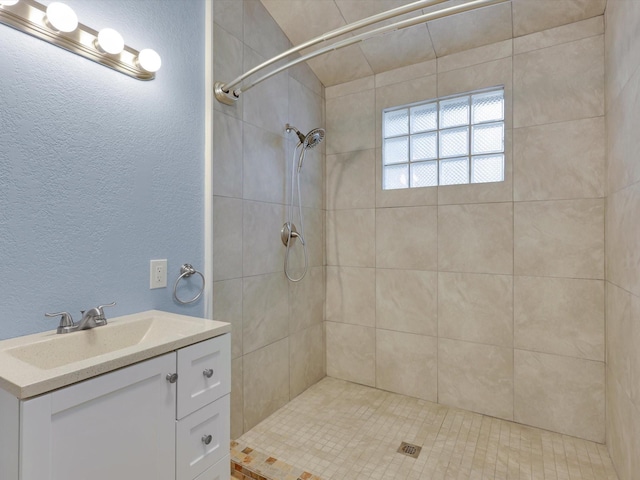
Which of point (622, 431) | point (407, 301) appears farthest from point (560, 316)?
point (407, 301)

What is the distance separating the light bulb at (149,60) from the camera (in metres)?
1.39

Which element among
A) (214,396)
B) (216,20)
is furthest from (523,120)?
(214,396)

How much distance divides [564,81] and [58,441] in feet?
8.88

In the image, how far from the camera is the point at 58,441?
0.81m

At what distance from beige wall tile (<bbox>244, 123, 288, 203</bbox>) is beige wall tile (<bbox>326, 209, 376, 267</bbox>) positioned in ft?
1.90

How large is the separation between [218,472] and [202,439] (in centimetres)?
19

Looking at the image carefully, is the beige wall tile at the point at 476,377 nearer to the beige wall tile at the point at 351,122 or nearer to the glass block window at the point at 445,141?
the glass block window at the point at 445,141

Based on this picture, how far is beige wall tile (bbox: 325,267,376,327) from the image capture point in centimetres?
257

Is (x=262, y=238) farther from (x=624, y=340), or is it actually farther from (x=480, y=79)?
(x=624, y=340)

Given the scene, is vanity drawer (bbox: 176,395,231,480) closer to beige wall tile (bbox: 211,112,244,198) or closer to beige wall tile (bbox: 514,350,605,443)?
beige wall tile (bbox: 211,112,244,198)

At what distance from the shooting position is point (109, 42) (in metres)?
1.26

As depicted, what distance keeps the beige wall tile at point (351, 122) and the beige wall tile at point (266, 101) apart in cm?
52

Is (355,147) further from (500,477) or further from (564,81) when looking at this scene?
(500,477)

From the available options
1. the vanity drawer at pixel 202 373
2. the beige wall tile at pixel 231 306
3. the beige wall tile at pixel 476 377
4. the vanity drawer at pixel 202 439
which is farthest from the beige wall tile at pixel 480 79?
the vanity drawer at pixel 202 439
